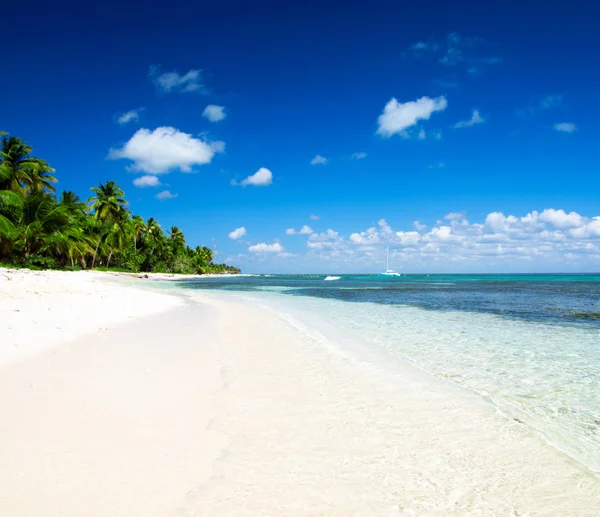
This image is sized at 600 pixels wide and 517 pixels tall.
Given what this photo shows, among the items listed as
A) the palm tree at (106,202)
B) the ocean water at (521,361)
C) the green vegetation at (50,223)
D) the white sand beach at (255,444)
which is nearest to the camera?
the white sand beach at (255,444)

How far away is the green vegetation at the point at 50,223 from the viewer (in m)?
37.7

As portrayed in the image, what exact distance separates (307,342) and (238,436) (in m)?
5.93

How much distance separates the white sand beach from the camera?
294 centimetres

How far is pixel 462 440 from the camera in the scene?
4.18 metres

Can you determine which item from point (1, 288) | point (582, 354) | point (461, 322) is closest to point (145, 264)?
point (1, 288)

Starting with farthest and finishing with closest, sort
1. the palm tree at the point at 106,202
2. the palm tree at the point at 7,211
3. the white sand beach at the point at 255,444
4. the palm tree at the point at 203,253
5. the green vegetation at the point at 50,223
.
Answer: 1. the palm tree at the point at 203,253
2. the palm tree at the point at 106,202
3. the green vegetation at the point at 50,223
4. the palm tree at the point at 7,211
5. the white sand beach at the point at 255,444

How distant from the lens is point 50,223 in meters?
39.9

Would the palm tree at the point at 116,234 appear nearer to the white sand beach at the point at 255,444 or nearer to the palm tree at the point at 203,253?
the palm tree at the point at 203,253

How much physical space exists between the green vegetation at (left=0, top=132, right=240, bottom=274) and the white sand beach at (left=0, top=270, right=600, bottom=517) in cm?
3299

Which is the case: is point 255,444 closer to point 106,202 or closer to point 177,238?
point 106,202

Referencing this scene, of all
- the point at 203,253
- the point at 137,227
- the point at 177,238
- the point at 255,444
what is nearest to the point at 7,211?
the point at 137,227

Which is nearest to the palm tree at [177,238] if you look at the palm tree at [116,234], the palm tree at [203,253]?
the palm tree at [203,253]

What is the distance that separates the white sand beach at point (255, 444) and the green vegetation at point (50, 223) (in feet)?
108

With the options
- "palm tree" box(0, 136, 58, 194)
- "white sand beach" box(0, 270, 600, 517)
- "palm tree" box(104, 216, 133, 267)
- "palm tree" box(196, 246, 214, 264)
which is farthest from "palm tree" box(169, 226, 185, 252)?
"white sand beach" box(0, 270, 600, 517)
